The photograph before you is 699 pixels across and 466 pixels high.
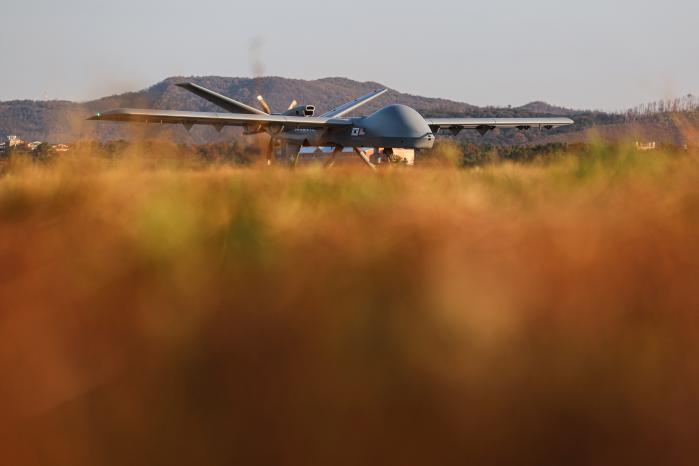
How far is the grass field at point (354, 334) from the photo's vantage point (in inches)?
130

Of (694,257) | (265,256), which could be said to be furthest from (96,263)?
(694,257)

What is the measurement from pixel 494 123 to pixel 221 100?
34.1ft

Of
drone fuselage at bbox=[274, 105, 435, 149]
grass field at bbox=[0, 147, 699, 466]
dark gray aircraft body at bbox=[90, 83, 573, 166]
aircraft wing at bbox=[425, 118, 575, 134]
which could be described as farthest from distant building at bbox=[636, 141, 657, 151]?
aircraft wing at bbox=[425, 118, 575, 134]

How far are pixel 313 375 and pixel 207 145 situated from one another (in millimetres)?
7325

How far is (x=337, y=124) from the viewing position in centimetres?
2941

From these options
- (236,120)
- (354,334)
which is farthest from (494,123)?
(354,334)

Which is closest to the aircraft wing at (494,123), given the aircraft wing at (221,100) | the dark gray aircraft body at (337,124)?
the dark gray aircraft body at (337,124)

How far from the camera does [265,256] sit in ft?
14.8

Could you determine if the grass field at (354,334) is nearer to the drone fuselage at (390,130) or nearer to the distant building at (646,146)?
the distant building at (646,146)

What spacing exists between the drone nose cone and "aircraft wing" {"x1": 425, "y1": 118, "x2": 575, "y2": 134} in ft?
9.14

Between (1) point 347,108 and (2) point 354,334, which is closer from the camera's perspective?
(2) point 354,334

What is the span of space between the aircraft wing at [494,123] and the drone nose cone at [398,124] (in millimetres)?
2786

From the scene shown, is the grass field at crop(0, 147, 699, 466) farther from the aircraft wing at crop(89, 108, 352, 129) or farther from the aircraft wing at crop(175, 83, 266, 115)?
the aircraft wing at crop(175, 83, 266, 115)

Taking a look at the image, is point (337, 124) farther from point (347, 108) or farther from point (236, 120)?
point (236, 120)
